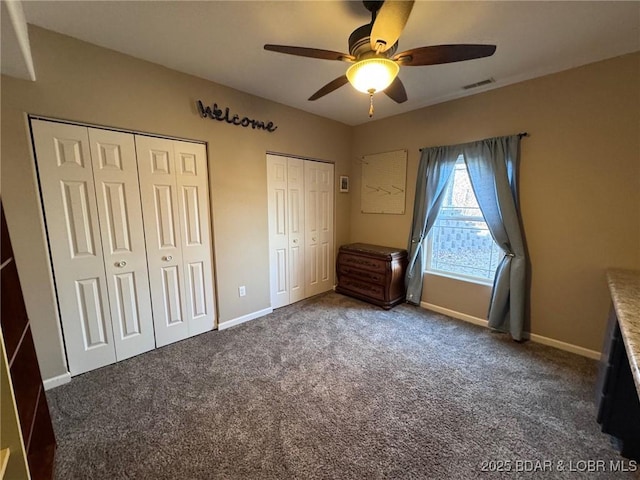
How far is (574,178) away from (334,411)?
2752 millimetres

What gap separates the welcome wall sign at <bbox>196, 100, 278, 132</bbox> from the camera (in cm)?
244

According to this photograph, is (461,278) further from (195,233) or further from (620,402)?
(195,233)

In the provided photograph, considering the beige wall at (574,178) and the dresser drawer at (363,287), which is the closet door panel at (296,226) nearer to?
the dresser drawer at (363,287)

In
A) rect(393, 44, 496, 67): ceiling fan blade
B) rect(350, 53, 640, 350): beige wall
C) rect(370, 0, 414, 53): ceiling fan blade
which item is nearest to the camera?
rect(370, 0, 414, 53): ceiling fan blade

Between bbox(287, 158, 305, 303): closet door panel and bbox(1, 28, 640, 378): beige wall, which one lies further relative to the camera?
bbox(287, 158, 305, 303): closet door panel

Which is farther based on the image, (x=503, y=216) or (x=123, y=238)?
(x=503, y=216)

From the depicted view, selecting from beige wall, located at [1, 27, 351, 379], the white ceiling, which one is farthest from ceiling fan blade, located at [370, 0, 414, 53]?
beige wall, located at [1, 27, 351, 379]

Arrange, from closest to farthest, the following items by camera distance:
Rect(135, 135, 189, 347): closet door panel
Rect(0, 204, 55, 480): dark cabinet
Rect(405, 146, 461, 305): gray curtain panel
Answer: Rect(0, 204, 55, 480): dark cabinet, Rect(135, 135, 189, 347): closet door panel, Rect(405, 146, 461, 305): gray curtain panel

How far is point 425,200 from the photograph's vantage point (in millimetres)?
3123

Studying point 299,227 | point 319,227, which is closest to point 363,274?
point 319,227

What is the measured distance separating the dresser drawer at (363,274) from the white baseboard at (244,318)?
3.87 feet

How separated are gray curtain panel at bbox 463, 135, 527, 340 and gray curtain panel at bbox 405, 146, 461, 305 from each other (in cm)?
27

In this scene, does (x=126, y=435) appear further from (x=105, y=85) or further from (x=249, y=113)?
(x=249, y=113)

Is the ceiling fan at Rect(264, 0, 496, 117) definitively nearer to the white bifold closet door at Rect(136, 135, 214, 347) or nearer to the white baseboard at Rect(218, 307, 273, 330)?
the white bifold closet door at Rect(136, 135, 214, 347)
